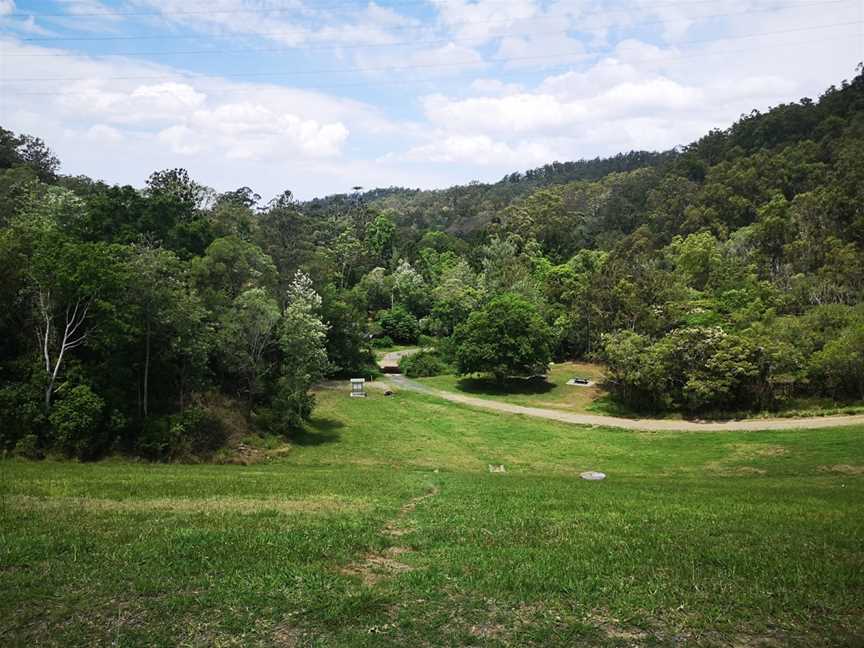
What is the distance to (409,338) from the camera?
80.4 m

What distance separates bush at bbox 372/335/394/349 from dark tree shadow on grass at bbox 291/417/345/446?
123ft

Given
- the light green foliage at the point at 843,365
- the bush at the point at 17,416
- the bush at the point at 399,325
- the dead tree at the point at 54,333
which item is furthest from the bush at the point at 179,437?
the bush at the point at 399,325

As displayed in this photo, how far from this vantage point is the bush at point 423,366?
61812mm

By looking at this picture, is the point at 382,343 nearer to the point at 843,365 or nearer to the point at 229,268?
the point at 229,268

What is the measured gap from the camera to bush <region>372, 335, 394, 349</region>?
253ft

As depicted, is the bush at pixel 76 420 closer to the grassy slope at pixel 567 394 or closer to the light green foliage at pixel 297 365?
the light green foliage at pixel 297 365

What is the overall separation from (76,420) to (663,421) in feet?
121

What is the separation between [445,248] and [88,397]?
9088 cm

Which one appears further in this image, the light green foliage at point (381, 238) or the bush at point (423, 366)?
the light green foliage at point (381, 238)

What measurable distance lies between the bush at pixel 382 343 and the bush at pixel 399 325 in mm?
1748

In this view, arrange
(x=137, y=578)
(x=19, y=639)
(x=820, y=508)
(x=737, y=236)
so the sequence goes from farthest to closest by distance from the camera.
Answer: (x=737, y=236)
(x=820, y=508)
(x=137, y=578)
(x=19, y=639)

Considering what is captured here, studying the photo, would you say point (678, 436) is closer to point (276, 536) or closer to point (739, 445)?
point (739, 445)

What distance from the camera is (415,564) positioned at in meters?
9.62

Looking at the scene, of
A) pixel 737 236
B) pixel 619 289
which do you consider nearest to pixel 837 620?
pixel 619 289
